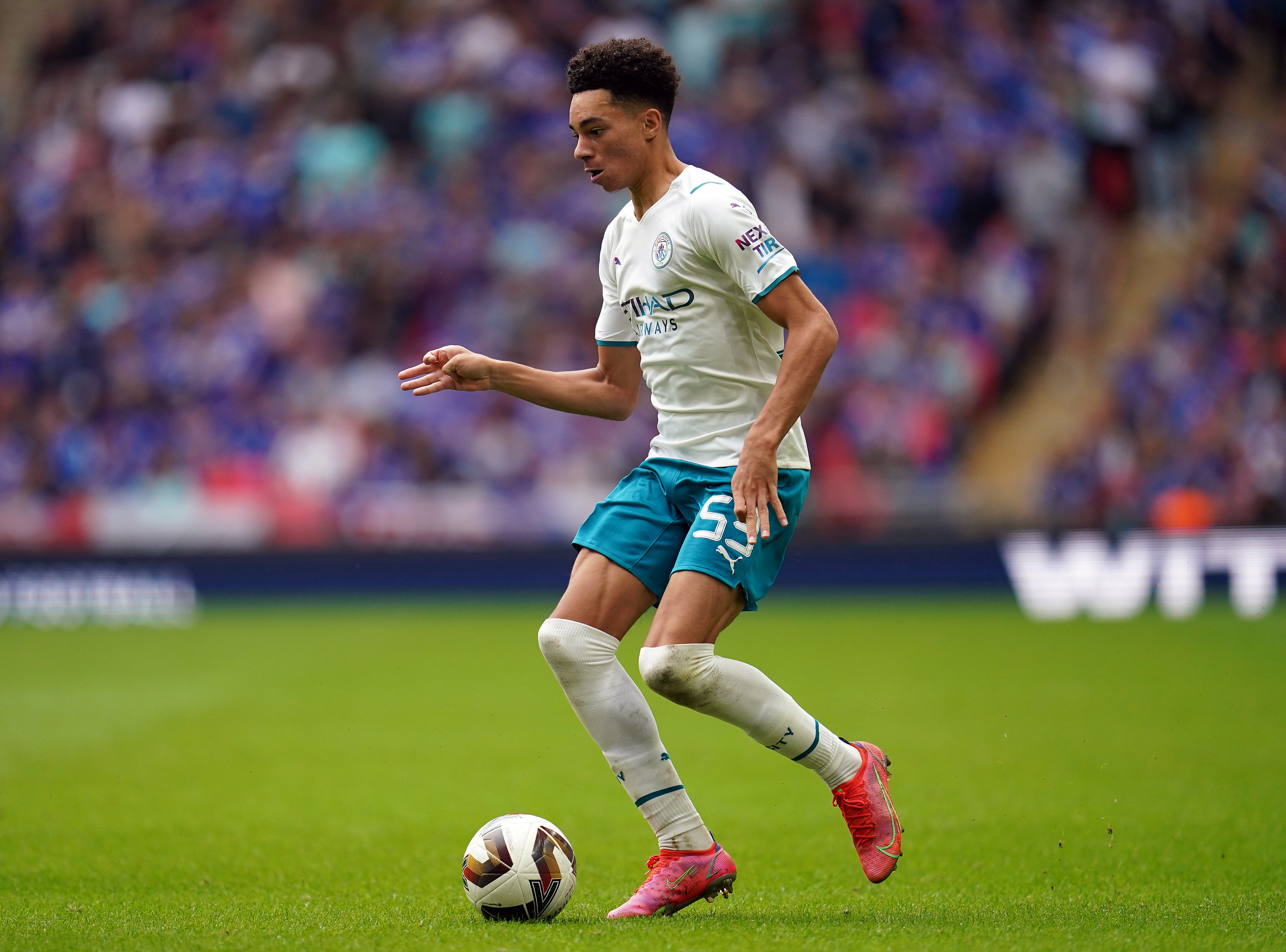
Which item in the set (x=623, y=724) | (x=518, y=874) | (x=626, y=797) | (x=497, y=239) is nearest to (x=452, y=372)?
(x=623, y=724)

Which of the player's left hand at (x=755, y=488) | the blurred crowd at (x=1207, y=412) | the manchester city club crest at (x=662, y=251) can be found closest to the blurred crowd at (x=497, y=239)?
the blurred crowd at (x=1207, y=412)

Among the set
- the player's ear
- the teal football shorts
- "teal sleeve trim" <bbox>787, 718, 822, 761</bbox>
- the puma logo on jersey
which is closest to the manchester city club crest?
the player's ear

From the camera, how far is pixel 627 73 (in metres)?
4.65

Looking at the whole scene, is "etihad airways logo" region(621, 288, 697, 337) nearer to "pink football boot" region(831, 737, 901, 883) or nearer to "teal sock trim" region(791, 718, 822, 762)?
"teal sock trim" region(791, 718, 822, 762)

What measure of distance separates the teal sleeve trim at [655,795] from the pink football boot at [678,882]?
162mm

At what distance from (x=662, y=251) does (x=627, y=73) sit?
56cm

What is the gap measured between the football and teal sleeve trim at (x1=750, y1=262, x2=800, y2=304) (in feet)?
5.77

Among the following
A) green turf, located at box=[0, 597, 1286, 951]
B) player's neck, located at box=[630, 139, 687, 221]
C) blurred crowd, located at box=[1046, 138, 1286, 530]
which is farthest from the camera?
blurred crowd, located at box=[1046, 138, 1286, 530]

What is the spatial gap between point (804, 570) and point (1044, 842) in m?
10.3

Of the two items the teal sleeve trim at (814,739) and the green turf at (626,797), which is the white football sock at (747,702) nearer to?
the teal sleeve trim at (814,739)

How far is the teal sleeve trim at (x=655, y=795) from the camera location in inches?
183

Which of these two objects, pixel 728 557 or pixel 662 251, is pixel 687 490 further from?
pixel 662 251

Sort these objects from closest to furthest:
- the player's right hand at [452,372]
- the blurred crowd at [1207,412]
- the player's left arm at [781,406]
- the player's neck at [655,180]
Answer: the player's left arm at [781,406] → the player's neck at [655,180] → the player's right hand at [452,372] → the blurred crowd at [1207,412]

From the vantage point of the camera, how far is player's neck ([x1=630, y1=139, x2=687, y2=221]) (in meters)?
4.77
